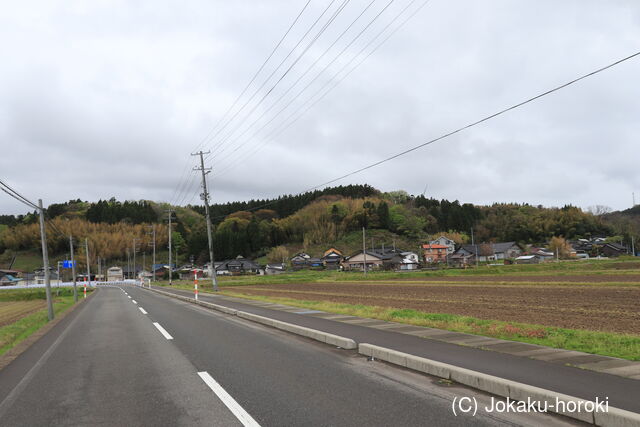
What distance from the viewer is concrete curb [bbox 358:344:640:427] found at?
4.77 meters

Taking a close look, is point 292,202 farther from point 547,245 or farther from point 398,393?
point 398,393

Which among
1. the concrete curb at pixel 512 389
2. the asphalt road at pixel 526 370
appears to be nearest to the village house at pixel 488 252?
the asphalt road at pixel 526 370

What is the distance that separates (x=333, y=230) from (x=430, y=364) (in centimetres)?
14821

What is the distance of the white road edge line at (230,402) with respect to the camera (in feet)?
17.1

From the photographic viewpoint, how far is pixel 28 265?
143m

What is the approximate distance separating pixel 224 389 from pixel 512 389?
164 inches

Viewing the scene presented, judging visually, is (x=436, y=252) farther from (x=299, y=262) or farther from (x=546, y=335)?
(x=546, y=335)

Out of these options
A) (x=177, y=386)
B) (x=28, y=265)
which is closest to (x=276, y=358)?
(x=177, y=386)

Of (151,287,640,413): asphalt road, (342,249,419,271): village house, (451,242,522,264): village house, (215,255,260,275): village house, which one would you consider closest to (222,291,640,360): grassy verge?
(151,287,640,413): asphalt road

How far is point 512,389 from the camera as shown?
5.98 m

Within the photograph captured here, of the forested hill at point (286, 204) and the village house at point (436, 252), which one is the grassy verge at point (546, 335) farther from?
the forested hill at point (286, 204)

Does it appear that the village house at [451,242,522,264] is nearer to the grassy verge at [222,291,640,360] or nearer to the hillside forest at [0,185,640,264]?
the hillside forest at [0,185,640,264]

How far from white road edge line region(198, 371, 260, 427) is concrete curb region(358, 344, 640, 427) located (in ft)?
11.0

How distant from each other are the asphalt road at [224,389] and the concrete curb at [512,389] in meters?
0.22
